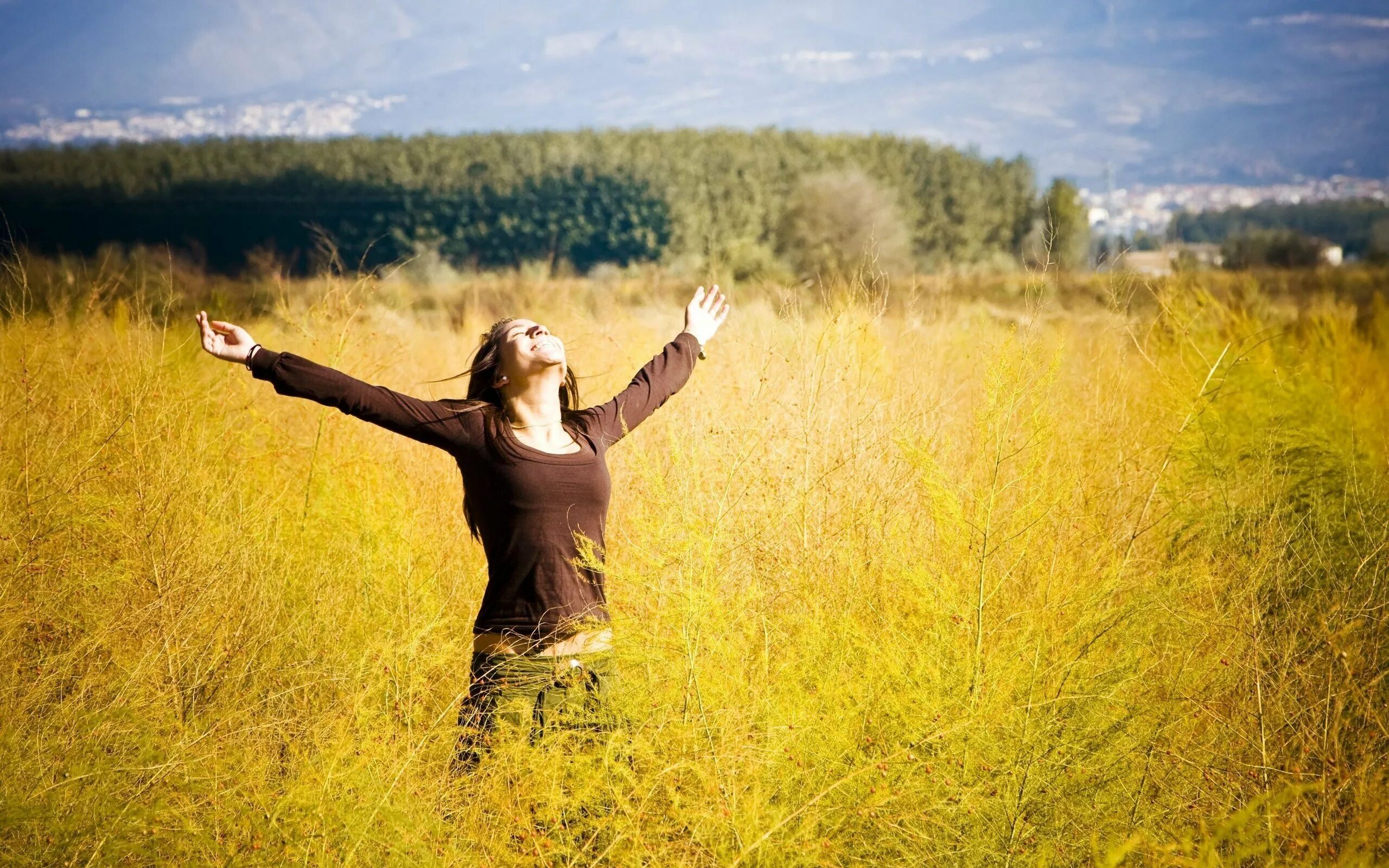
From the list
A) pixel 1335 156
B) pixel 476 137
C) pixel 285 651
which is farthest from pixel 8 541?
pixel 1335 156

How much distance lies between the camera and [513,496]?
2.79 m

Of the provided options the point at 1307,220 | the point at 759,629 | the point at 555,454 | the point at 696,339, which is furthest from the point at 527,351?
the point at 1307,220

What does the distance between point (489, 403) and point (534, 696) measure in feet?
2.84

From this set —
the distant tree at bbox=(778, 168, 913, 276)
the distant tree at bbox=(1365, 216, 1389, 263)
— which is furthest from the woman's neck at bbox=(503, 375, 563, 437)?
the distant tree at bbox=(778, 168, 913, 276)

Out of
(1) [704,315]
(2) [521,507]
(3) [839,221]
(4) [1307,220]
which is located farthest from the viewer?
(4) [1307,220]

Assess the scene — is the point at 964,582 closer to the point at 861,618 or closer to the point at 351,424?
the point at 861,618

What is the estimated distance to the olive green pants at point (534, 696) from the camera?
104 inches

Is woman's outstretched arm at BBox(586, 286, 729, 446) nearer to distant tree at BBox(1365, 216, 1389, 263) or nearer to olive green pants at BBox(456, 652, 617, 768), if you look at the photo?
olive green pants at BBox(456, 652, 617, 768)

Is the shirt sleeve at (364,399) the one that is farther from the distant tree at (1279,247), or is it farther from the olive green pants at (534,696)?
the distant tree at (1279,247)

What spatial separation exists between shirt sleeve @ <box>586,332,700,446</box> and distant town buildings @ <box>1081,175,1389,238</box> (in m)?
22.6

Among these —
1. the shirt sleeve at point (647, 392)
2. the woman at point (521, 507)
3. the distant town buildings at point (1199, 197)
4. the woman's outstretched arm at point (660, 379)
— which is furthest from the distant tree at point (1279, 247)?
the woman at point (521, 507)

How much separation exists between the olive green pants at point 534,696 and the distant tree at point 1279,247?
71.1 ft

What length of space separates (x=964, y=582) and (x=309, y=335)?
3279mm

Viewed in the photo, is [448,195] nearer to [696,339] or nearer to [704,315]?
[704,315]
